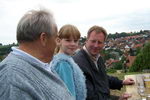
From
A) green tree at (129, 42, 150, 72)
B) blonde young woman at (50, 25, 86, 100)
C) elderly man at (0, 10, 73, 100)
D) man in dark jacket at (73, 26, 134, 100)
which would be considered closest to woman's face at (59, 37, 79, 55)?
blonde young woman at (50, 25, 86, 100)

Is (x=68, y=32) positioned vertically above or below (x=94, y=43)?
above

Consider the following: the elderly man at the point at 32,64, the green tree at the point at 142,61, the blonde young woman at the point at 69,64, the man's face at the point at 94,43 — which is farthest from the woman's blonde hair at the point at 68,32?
the green tree at the point at 142,61

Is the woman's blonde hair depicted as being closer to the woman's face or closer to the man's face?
the woman's face

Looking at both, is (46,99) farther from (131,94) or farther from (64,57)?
(131,94)

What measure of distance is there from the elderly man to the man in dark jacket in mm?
1342

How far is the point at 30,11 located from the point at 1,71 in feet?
1.35

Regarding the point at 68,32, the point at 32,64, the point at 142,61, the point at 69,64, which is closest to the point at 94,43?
the point at 68,32

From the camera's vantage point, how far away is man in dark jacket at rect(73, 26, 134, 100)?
11.2ft

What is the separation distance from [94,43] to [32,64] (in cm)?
179

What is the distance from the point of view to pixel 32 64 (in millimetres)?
1888

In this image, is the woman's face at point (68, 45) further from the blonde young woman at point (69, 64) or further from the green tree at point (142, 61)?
the green tree at point (142, 61)

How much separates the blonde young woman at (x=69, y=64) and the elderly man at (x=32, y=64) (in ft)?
2.06

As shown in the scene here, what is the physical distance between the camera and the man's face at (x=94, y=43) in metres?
3.59

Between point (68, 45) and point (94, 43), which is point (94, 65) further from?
point (68, 45)
